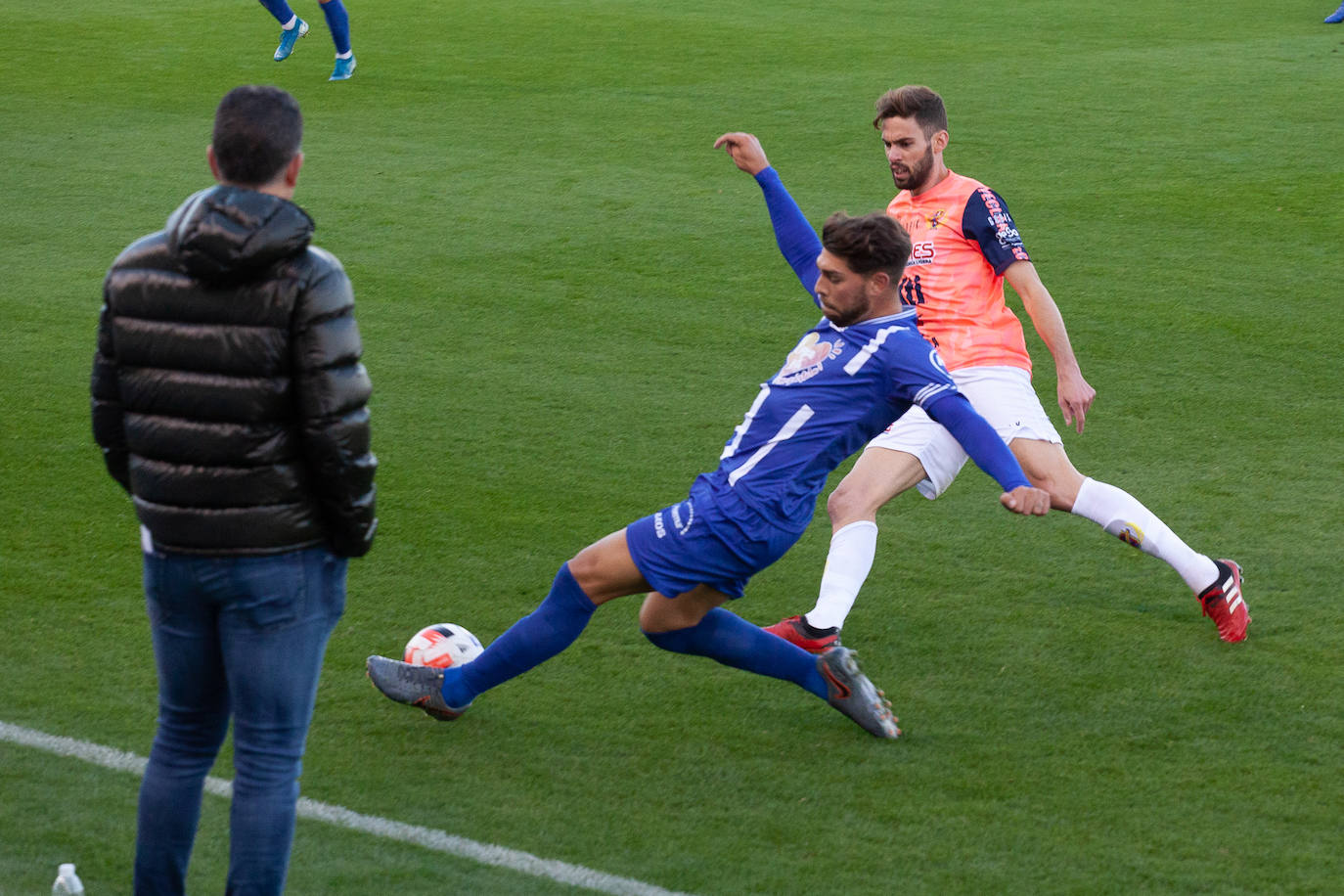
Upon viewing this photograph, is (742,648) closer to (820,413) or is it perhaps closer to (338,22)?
(820,413)

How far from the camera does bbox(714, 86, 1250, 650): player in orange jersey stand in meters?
4.98

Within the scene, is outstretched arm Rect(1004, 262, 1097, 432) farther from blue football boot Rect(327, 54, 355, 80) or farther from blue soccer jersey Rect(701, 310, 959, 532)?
blue football boot Rect(327, 54, 355, 80)

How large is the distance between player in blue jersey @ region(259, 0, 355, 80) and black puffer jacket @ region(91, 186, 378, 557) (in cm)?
1227

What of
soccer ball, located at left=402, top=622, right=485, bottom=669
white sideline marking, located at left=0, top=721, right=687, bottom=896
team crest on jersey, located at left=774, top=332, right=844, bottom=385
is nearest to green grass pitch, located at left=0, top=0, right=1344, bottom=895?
white sideline marking, located at left=0, top=721, right=687, bottom=896

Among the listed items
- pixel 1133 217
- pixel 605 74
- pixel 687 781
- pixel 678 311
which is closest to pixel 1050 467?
pixel 687 781

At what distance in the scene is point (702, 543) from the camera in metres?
4.01

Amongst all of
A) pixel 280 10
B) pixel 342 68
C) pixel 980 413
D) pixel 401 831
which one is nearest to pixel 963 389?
pixel 980 413

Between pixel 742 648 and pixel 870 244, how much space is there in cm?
118

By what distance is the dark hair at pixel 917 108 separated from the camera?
203 inches

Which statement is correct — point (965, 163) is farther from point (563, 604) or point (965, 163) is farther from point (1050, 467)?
point (563, 604)

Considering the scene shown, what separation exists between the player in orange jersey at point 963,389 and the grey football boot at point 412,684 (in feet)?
3.73

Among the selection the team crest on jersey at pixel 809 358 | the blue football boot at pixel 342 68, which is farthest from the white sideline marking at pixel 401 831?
the blue football boot at pixel 342 68

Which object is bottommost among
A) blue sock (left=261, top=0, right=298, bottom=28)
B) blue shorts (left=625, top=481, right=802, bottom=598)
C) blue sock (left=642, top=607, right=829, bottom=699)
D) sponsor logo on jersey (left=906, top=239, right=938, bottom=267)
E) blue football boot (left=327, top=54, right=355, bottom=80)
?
blue sock (left=642, top=607, right=829, bottom=699)

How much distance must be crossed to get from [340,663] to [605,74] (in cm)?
1119
